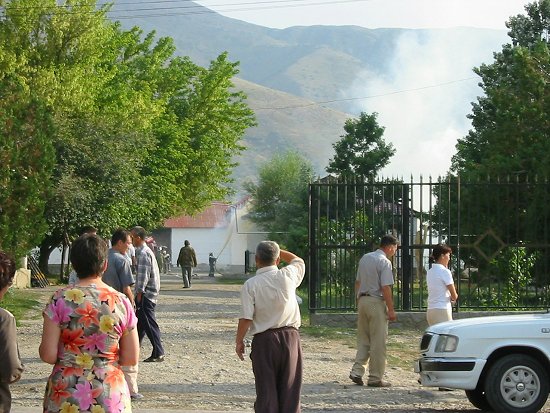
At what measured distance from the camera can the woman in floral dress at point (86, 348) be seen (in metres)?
6.79

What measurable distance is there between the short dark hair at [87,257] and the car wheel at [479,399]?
6.41 m

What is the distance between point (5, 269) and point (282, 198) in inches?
2866

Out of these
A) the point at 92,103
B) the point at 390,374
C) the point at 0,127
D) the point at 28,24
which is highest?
the point at 28,24

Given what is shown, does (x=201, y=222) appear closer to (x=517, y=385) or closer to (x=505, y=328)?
(x=505, y=328)

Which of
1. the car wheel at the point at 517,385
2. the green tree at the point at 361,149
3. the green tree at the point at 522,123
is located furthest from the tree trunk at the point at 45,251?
the car wheel at the point at 517,385

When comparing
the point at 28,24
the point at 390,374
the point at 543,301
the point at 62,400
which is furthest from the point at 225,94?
the point at 62,400

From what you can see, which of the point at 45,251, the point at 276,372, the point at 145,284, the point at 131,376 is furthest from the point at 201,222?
the point at 276,372

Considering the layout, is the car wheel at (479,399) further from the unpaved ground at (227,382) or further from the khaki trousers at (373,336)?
the khaki trousers at (373,336)

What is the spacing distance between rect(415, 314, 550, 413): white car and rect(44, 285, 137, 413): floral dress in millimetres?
5867

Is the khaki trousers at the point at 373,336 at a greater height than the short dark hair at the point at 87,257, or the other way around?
the short dark hair at the point at 87,257

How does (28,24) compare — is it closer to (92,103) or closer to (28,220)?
(92,103)

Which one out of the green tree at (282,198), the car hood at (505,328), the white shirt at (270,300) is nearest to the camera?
the white shirt at (270,300)

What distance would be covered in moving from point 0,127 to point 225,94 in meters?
31.2

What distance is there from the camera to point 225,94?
188 ft
